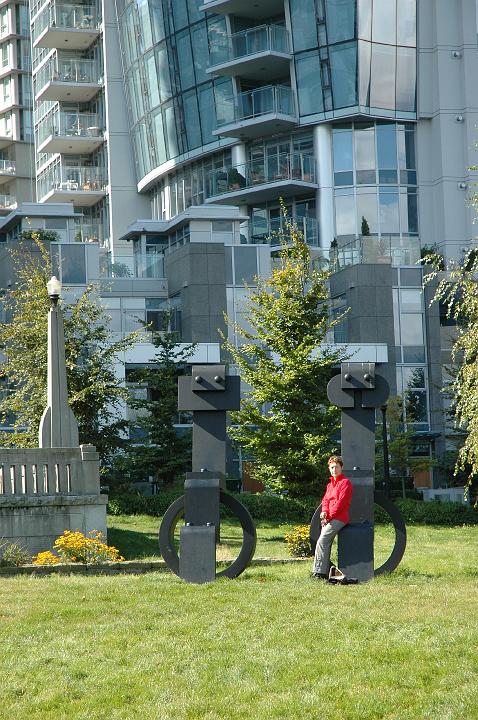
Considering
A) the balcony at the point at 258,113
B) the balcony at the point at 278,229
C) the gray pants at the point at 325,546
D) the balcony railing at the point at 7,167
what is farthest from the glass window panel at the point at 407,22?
the gray pants at the point at 325,546

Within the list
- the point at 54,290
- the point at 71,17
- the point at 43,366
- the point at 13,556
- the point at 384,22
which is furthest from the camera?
the point at 71,17

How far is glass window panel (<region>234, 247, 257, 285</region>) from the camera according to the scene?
163 feet

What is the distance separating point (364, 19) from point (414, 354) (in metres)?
15.2

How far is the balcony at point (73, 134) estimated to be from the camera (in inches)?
2736

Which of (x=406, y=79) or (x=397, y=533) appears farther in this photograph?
(x=406, y=79)

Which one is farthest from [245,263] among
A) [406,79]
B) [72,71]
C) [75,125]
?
[72,71]

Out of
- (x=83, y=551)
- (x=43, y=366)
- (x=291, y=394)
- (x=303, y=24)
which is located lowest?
(x=83, y=551)

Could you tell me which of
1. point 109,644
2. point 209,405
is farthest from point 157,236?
point 109,644

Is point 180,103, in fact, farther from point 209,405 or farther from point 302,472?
point 209,405

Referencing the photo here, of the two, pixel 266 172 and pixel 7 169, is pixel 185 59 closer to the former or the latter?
pixel 266 172

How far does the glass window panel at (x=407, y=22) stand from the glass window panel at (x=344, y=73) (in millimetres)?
2626

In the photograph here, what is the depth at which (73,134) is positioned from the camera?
69875 millimetres

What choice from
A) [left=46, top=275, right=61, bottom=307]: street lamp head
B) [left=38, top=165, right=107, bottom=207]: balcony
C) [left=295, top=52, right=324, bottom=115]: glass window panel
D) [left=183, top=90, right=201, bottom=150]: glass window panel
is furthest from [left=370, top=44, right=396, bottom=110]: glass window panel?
[left=46, top=275, right=61, bottom=307]: street lamp head

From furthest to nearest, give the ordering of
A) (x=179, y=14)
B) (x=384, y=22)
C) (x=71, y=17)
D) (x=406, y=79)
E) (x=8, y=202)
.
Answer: (x=8, y=202) < (x=71, y=17) < (x=179, y=14) < (x=406, y=79) < (x=384, y=22)
